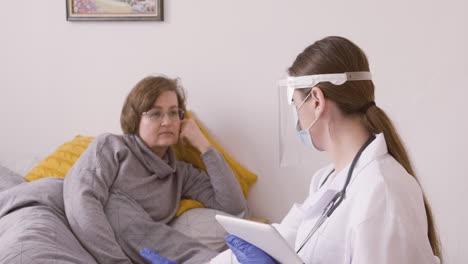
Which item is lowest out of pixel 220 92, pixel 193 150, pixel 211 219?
pixel 211 219

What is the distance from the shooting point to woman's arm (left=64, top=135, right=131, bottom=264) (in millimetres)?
2326

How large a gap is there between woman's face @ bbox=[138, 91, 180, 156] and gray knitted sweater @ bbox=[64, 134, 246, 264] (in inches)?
1.8

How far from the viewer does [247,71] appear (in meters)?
2.82

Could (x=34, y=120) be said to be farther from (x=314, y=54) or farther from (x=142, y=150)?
(x=314, y=54)

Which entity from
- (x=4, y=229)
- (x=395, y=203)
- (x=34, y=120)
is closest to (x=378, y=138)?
(x=395, y=203)

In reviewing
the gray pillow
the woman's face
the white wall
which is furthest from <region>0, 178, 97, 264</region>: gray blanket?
the white wall

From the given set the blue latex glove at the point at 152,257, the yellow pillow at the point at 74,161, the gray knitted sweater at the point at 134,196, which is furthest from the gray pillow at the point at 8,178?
the blue latex glove at the point at 152,257

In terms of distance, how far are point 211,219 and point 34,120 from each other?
4.20ft

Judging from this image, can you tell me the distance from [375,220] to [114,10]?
2101 mm

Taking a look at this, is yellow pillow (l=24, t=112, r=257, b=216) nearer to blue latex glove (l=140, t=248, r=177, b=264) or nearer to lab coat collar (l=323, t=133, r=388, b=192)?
blue latex glove (l=140, t=248, r=177, b=264)

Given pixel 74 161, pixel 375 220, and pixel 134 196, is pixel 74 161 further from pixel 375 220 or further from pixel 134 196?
pixel 375 220

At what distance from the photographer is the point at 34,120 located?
334cm

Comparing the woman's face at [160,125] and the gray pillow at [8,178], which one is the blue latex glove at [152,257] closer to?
the woman's face at [160,125]

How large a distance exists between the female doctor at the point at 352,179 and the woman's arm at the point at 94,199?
90cm
